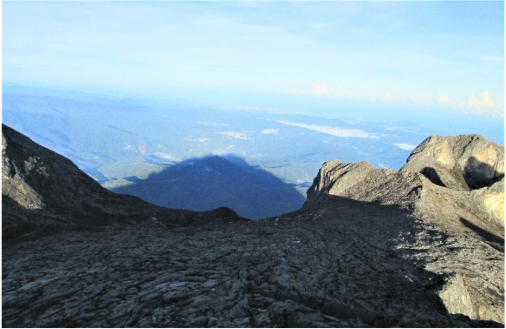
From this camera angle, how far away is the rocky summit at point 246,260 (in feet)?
40.6

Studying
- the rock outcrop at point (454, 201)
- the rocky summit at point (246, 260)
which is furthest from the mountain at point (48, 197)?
the rock outcrop at point (454, 201)

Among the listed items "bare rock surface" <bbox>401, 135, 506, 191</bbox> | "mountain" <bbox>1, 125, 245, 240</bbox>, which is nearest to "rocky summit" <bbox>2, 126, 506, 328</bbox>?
"mountain" <bbox>1, 125, 245, 240</bbox>

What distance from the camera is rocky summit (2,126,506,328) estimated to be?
12.4 metres

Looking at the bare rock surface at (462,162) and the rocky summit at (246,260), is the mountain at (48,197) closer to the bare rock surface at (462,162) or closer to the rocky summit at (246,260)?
the rocky summit at (246,260)

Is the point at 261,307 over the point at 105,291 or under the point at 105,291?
over

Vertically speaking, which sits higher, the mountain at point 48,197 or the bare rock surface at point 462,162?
the bare rock surface at point 462,162

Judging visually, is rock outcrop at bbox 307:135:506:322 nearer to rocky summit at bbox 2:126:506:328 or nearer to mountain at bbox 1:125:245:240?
rocky summit at bbox 2:126:506:328

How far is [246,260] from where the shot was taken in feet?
63.5

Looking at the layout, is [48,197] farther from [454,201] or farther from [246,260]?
[454,201]

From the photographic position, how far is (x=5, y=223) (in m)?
24.8

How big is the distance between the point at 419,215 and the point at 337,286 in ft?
63.8

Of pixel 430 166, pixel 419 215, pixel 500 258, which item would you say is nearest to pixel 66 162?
pixel 419 215

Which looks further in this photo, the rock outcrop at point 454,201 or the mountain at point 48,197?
the mountain at point 48,197

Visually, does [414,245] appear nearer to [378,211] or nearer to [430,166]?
[378,211]
